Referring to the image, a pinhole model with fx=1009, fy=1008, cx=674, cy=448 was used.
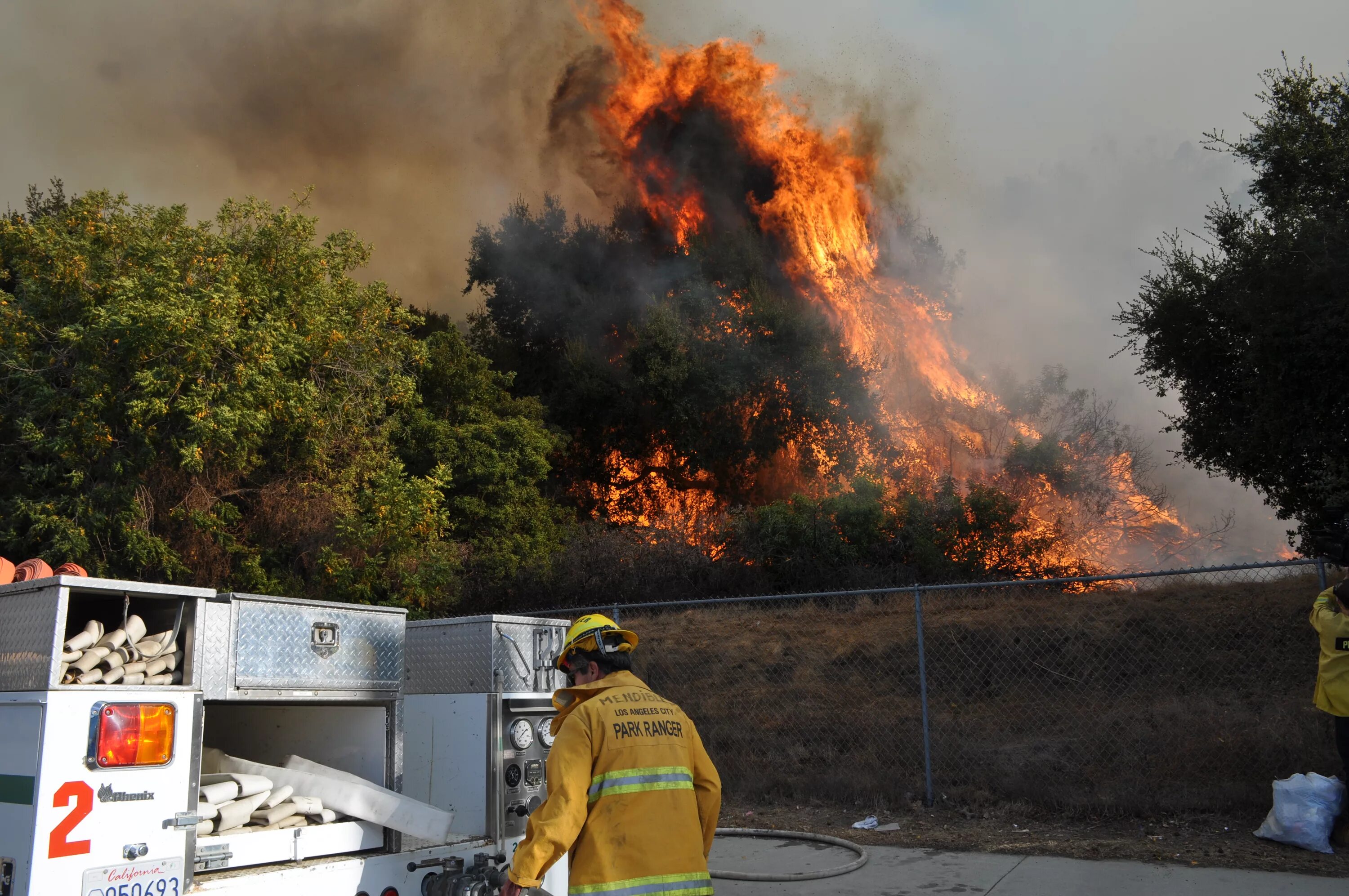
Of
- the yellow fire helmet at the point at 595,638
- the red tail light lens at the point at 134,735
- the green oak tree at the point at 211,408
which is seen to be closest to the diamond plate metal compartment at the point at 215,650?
the red tail light lens at the point at 134,735

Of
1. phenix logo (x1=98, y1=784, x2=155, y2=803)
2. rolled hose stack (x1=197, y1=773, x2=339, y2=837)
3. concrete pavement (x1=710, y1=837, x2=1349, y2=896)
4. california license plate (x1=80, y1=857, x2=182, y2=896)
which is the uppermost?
phenix logo (x1=98, y1=784, x2=155, y2=803)

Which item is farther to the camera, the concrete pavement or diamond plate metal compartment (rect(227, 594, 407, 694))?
the concrete pavement

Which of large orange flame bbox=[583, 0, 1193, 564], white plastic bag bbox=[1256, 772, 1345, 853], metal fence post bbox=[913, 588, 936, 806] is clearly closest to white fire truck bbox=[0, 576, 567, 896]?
metal fence post bbox=[913, 588, 936, 806]

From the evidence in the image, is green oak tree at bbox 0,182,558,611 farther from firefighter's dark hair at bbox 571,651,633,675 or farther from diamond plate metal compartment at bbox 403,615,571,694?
firefighter's dark hair at bbox 571,651,633,675

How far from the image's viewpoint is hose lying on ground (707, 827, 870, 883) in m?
6.35

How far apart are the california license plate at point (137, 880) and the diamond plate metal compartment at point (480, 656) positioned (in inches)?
57.3

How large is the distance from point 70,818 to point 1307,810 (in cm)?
658

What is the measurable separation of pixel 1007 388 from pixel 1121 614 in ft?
53.5

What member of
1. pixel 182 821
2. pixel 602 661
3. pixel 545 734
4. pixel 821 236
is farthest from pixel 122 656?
pixel 821 236

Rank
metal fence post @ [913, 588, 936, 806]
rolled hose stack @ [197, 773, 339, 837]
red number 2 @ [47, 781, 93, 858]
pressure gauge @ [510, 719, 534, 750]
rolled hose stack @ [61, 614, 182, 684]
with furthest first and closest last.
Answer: metal fence post @ [913, 588, 936, 806] < pressure gauge @ [510, 719, 534, 750] < rolled hose stack @ [197, 773, 339, 837] < rolled hose stack @ [61, 614, 182, 684] < red number 2 @ [47, 781, 93, 858]

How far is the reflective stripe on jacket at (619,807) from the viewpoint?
3205mm

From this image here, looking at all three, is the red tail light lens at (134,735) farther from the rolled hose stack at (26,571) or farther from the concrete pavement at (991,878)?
the concrete pavement at (991,878)

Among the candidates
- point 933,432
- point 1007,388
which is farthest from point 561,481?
point 1007,388

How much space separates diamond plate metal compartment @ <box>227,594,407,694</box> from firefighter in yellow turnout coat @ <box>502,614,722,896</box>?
3.87 feet
